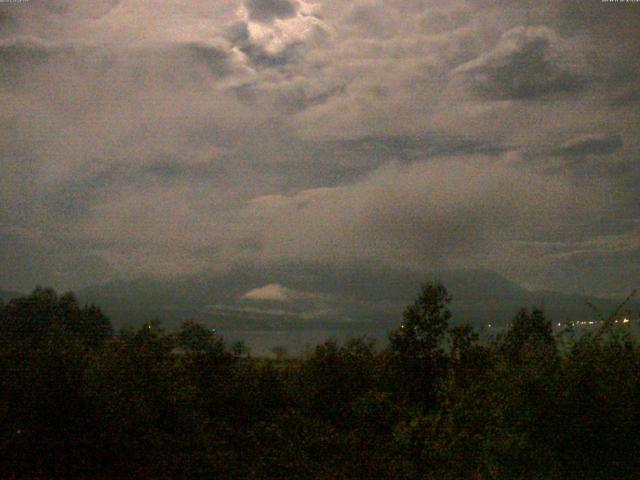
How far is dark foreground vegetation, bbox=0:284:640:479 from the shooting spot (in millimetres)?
7934

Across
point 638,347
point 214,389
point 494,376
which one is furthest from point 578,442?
point 214,389

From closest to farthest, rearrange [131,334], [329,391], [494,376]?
[494,376]
[131,334]
[329,391]

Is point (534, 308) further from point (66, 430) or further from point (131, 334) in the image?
point (66, 430)

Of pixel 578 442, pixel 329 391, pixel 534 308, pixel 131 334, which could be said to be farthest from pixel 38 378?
pixel 534 308

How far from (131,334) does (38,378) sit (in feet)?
5.92

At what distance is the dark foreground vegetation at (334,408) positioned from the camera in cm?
793

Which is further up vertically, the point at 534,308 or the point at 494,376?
the point at 534,308

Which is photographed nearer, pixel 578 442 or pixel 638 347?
pixel 578 442

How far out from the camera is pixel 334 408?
12797 mm

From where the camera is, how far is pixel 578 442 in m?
7.89

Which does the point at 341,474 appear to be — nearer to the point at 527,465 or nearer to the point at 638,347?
the point at 527,465

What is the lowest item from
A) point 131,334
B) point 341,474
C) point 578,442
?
point 341,474

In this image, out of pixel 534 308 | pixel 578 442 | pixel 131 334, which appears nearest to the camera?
pixel 578 442

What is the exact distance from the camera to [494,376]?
28.8 ft
